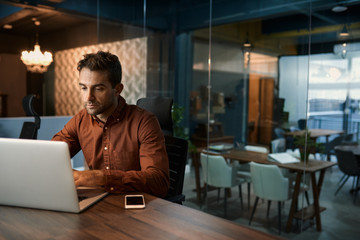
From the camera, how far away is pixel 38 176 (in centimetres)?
116

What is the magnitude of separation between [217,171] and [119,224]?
2967 millimetres

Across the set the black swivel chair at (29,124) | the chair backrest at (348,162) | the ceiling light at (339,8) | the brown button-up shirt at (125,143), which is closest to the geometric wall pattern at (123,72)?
the black swivel chair at (29,124)

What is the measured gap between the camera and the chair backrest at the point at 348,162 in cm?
283

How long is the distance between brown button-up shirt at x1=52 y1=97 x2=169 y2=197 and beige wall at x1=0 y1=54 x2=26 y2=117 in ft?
13.4

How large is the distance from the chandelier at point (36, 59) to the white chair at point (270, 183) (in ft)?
13.7

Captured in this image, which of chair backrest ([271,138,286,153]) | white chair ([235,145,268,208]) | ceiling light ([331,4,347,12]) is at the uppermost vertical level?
ceiling light ([331,4,347,12])

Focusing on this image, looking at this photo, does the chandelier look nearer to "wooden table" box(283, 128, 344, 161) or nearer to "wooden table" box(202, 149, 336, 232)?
"wooden table" box(202, 149, 336, 232)

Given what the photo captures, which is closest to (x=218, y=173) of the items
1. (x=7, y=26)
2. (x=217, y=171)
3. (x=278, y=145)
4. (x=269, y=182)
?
(x=217, y=171)

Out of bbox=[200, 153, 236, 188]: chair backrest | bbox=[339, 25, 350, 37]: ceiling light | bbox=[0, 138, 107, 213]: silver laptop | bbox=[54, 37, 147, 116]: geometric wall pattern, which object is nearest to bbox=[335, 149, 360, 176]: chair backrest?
bbox=[339, 25, 350, 37]: ceiling light

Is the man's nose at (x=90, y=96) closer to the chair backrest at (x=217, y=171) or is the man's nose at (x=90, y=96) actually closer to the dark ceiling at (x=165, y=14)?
the dark ceiling at (x=165, y=14)

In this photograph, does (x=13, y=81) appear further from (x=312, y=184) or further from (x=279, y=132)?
(x=312, y=184)

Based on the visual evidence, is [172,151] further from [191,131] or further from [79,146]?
[191,131]


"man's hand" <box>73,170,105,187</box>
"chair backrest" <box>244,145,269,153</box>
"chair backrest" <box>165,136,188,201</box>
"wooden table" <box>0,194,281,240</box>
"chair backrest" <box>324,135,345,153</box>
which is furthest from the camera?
"chair backrest" <box>244,145,269,153</box>

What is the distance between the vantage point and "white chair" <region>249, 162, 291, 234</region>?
3.26 meters
